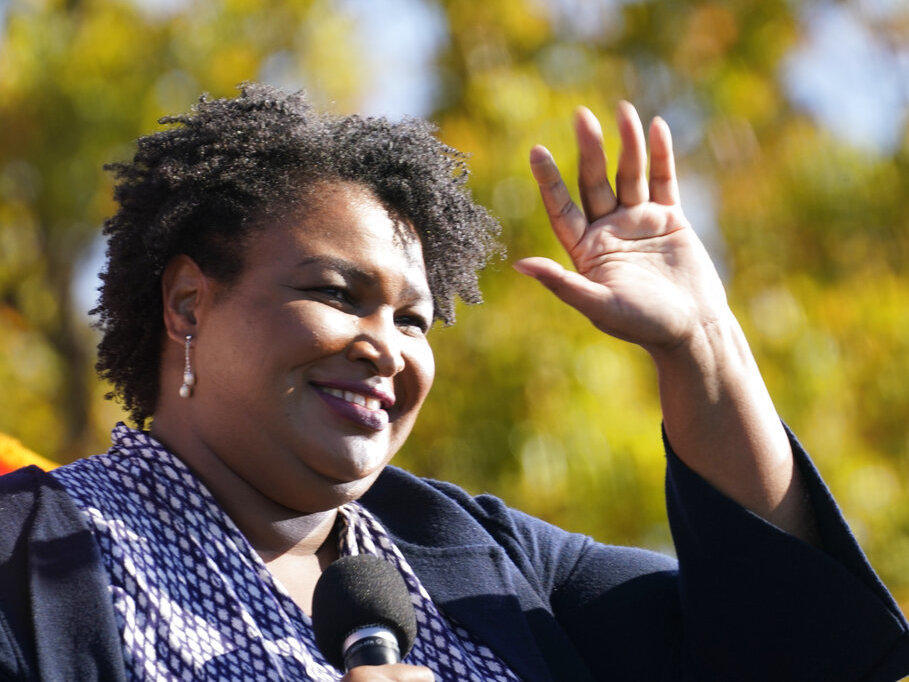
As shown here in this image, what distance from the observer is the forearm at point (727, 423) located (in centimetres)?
280

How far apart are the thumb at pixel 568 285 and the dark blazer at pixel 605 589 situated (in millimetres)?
430

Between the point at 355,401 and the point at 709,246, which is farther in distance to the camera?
the point at 709,246

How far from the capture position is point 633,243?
112 inches

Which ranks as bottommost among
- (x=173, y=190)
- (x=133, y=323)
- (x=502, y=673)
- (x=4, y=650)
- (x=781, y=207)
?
(x=502, y=673)

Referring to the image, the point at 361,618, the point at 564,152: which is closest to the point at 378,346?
the point at 361,618

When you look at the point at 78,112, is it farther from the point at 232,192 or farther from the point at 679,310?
the point at 679,310

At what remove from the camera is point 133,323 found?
305 cm

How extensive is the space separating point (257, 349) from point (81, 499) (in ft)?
1.43

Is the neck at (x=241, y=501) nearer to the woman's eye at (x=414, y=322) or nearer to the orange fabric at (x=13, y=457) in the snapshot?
the woman's eye at (x=414, y=322)

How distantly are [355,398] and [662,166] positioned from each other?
792mm

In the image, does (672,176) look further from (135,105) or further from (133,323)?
(135,105)

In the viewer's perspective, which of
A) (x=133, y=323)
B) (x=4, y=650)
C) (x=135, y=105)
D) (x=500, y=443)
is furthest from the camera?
(x=135, y=105)

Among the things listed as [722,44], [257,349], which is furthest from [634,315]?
[722,44]

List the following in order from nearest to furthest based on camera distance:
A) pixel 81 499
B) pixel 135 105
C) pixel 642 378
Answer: pixel 81 499 < pixel 642 378 < pixel 135 105
